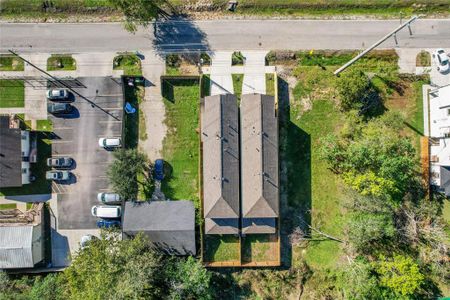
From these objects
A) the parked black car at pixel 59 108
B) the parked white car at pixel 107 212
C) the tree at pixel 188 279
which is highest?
the parked black car at pixel 59 108

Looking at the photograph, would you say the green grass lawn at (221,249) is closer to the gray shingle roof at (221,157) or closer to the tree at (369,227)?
the gray shingle roof at (221,157)

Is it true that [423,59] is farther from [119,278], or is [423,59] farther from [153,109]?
[119,278]

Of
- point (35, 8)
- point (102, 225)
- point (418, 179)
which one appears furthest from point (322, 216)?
point (35, 8)

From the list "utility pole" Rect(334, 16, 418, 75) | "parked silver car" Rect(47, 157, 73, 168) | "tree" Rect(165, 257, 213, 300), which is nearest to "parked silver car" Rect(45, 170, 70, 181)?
"parked silver car" Rect(47, 157, 73, 168)

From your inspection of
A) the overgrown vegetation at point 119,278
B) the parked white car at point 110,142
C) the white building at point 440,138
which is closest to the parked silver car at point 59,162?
the parked white car at point 110,142

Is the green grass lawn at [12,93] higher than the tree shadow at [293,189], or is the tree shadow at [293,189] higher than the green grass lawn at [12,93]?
the green grass lawn at [12,93]

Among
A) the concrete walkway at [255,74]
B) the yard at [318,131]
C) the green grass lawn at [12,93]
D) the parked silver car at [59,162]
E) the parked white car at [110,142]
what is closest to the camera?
the parked white car at [110,142]

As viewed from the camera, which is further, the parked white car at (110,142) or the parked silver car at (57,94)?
the parked silver car at (57,94)
